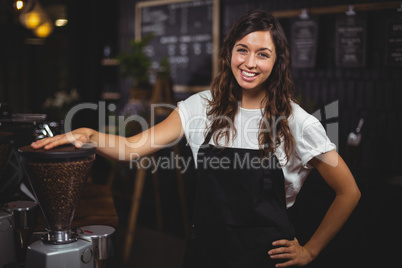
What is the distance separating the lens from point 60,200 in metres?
1.13

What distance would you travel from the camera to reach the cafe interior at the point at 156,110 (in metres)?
1.24

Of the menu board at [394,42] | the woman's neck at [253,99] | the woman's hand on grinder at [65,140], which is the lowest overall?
the woman's hand on grinder at [65,140]

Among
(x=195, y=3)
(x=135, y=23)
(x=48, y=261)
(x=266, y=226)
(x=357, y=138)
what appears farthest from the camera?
(x=135, y=23)

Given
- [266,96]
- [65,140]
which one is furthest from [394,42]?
[65,140]

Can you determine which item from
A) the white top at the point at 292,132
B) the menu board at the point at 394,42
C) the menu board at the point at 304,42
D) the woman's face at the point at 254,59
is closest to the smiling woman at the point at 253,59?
the woman's face at the point at 254,59

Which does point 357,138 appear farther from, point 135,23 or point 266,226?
point 135,23

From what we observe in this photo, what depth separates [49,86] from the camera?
19.1 feet

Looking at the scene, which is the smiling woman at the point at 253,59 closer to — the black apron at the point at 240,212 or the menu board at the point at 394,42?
the black apron at the point at 240,212

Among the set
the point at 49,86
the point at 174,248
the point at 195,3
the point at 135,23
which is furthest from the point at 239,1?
the point at 49,86

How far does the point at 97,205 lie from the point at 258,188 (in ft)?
2.27

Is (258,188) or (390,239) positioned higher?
(258,188)

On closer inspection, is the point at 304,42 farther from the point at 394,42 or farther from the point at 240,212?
the point at 240,212

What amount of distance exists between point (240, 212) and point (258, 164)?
0.19 metres

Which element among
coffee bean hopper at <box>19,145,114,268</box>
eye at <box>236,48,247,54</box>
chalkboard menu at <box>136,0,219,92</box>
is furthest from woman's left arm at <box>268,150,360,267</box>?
chalkboard menu at <box>136,0,219,92</box>
